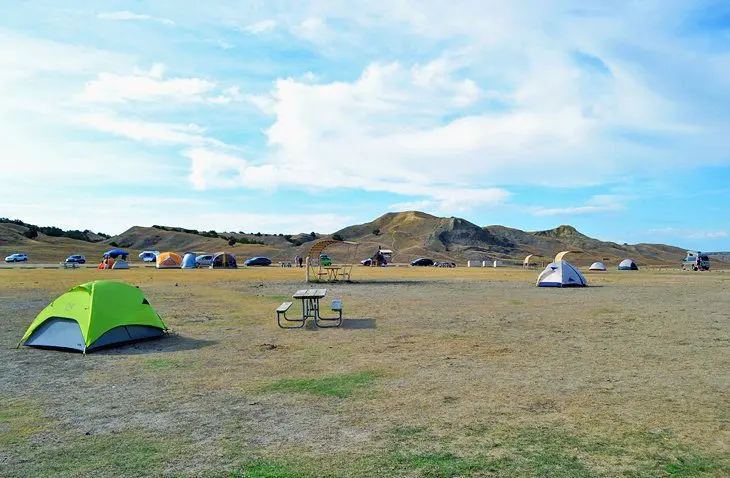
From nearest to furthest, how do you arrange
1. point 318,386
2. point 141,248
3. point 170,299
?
point 318,386, point 170,299, point 141,248

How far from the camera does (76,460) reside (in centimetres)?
593

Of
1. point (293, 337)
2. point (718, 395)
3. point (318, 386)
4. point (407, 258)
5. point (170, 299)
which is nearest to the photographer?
point (718, 395)

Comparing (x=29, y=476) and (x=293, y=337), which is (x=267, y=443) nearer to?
(x=29, y=476)

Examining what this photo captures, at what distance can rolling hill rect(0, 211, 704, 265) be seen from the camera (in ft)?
331

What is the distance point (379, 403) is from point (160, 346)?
22.4 feet

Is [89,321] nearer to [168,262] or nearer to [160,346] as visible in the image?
[160,346]

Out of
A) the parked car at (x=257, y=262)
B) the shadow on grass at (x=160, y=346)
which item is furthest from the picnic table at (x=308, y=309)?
the parked car at (x=257, y=262)

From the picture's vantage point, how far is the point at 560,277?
32531 mm

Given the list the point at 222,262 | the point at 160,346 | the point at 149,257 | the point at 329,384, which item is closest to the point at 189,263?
the point at 222,262

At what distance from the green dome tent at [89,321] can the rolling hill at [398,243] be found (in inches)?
3104

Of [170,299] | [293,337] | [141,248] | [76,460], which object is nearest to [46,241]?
[141,248]

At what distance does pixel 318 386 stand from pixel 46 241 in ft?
360

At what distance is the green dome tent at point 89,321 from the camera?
1222 cm

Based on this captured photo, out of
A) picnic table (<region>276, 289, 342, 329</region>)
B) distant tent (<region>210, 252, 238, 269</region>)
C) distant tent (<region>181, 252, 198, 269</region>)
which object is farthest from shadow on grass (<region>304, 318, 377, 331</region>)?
distant tent (<region>181, 252, 198, 269</region>)
